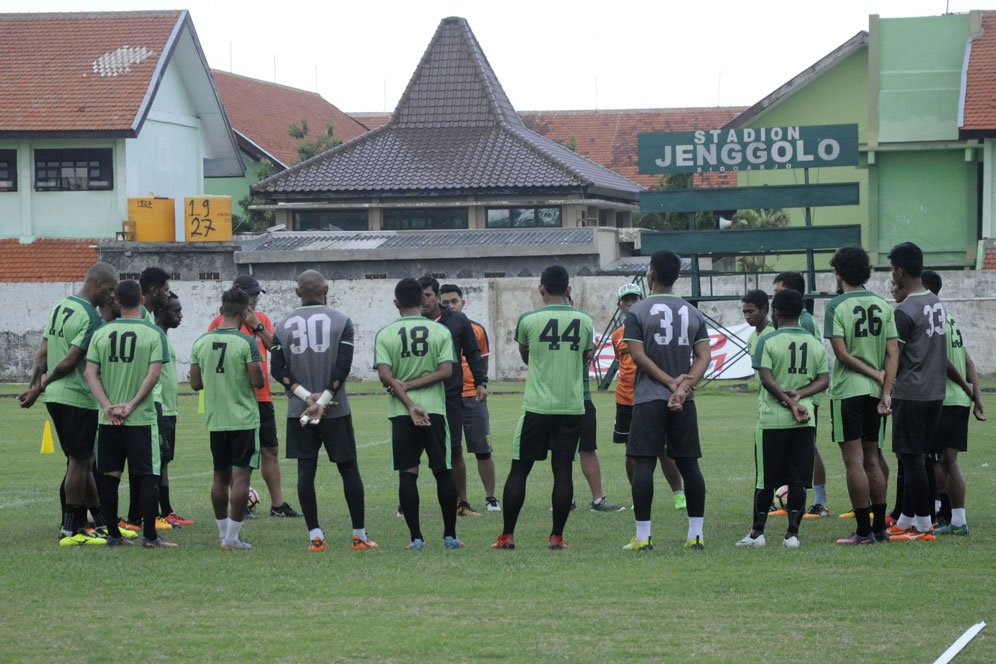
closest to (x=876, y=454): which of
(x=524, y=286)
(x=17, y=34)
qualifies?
(x=524, y=286)

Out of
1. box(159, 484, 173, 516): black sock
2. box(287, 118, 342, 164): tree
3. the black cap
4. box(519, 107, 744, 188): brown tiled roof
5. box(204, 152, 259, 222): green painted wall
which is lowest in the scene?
box(159, 484, 173, 516): black sock

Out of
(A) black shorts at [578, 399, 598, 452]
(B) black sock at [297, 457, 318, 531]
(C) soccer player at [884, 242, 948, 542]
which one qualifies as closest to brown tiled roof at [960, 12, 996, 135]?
(A) black shorts at [578, 399, 598, 452]

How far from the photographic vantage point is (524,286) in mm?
32906

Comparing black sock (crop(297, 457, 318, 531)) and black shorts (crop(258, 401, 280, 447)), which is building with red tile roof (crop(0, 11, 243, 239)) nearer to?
black shorts (crop(258, 401, 280, 447))

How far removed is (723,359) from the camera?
30781 millimetres

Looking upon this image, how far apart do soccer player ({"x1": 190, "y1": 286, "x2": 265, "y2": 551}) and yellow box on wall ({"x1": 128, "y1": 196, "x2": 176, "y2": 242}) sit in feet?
97.9

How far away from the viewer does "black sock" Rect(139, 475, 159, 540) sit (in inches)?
416

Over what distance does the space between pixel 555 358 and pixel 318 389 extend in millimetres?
1764

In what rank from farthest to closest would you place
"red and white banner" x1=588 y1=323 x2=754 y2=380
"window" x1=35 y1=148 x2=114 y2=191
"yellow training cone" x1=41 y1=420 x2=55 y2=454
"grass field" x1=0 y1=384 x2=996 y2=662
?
"window" x1=35 y1=148 x2=114 y2=191 < "red and white banner" x1=588 y1=323 x2=754 y2=380 < "yellow training cone" x1=41 y1=420 x2=55 y2=454 < "grass field" x1=0 y1=384 x2=996 y2=662

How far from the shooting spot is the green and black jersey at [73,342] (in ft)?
35.6

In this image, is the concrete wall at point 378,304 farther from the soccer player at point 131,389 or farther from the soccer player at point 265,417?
the soccer player at point 131,389

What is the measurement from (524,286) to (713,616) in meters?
25.2

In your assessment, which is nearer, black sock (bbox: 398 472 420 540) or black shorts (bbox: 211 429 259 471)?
black sock (bbox: 398 472 420 540)

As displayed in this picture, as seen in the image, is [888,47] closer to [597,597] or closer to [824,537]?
[824,537]
